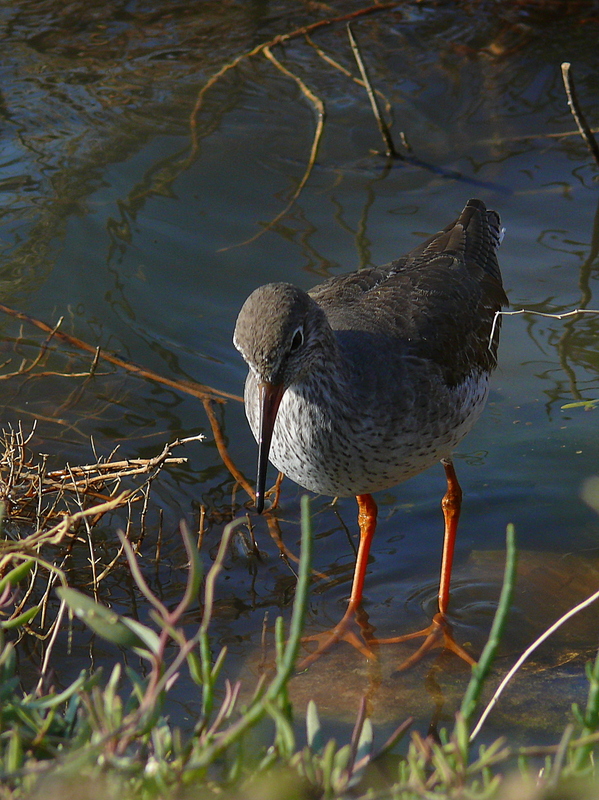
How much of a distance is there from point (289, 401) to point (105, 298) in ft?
10.0

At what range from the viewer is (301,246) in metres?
7.17

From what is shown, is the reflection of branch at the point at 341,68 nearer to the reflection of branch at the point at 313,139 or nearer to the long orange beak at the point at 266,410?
the reflection of branch at the point at 313,139

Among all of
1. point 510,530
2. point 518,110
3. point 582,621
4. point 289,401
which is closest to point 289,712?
point 510,530

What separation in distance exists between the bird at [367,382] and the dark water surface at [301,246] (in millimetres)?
445

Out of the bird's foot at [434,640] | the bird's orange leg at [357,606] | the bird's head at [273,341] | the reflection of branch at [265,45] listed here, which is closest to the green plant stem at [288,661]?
the bird's head at [273,341]

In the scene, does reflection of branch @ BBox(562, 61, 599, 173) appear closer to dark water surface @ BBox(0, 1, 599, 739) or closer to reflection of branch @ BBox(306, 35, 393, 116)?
dark water surface @ BBox(0, 1, 599, 739)

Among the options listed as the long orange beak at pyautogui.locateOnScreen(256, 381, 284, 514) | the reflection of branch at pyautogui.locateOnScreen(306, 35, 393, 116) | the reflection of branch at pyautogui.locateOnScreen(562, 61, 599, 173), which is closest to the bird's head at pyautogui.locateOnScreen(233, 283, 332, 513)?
the long orange beak at pyautogui.locateOnScreen(256, 381, 284, 514)

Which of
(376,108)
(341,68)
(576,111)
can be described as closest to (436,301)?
(576,111)

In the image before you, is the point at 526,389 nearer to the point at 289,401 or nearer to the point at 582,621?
the point at 582,621

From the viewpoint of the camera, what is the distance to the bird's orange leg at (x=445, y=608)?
14.5 ft

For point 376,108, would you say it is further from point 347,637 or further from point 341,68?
point 347,637

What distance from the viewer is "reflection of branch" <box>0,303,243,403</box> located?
5.78 metres

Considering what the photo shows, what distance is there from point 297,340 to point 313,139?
488cm

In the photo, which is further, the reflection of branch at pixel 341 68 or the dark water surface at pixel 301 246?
the reflection of branch at pixel 341 68
